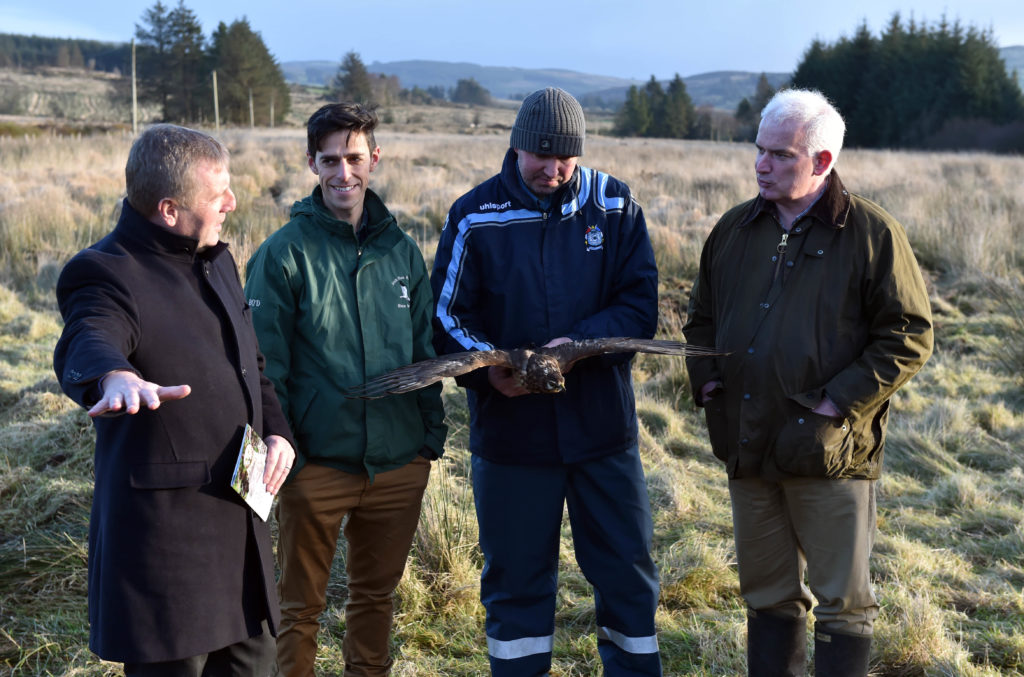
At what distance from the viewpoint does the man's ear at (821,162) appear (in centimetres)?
282

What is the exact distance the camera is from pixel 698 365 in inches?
121

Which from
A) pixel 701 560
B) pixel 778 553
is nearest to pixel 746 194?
pixel 701 560

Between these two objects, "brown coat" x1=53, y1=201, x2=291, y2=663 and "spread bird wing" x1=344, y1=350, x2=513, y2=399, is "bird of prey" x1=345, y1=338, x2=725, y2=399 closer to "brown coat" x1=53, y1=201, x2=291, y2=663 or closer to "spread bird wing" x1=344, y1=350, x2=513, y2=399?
"spread bird wing" x1=344, y1=350, x2=513, y2=399

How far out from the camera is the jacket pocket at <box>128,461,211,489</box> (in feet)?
6.77

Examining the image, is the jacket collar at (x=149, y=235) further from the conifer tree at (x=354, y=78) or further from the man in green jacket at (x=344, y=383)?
the conifer tree at (x=354, y=78)

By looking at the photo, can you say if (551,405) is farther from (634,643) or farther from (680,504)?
(680,504)

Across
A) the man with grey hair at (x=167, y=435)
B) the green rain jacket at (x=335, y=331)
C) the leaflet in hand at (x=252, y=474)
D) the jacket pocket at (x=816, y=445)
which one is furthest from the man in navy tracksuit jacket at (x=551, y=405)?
the man with grey hair at (x=167, y=435)

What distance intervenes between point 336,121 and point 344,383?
0.95 m

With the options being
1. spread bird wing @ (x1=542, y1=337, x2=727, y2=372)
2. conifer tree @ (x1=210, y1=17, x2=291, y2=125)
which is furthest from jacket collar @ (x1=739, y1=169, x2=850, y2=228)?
conifer tree @ (x1=210, y1=17, x2=291, y2=125)

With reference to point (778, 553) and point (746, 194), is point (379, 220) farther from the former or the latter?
Result: point (746, 194)

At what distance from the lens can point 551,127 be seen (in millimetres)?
2932

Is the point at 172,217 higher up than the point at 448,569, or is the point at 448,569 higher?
the point at 172,217

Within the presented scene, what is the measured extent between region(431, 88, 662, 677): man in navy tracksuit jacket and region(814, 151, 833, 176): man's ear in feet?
2.23

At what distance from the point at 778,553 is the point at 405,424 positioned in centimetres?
147
